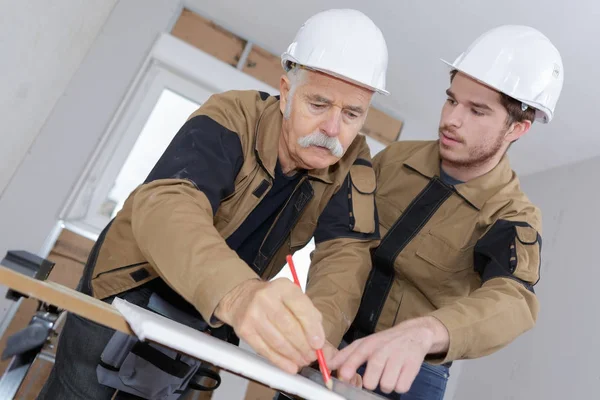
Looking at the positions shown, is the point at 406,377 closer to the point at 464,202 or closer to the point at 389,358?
the point at 389,358

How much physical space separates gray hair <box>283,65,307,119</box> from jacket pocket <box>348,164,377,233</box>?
25cm

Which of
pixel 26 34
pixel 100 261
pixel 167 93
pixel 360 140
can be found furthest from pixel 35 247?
pixel 360 140

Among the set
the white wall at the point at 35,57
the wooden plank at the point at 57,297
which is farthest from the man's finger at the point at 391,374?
the white wall at the point at 35,57

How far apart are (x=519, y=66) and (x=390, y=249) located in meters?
0.64

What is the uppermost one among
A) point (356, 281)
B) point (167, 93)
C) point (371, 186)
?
point (167, 93)

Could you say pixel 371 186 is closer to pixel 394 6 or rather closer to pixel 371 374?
pixel 371 374

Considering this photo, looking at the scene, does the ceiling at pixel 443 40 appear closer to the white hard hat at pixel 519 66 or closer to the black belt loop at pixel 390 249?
the white hard hat at pixel 519 66

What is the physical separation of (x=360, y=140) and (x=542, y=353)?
1.93 meters

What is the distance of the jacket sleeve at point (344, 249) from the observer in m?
1.29

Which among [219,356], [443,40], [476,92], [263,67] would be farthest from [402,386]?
[263,67]

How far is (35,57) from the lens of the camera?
209cm

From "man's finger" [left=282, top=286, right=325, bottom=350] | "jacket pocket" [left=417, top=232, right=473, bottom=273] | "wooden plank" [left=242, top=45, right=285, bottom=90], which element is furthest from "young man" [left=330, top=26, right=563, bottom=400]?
"wooden plank" [left=242, top=45, right=285, bottom=90]

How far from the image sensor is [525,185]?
3697 mm

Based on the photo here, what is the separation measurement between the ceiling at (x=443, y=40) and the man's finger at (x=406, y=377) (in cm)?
179
